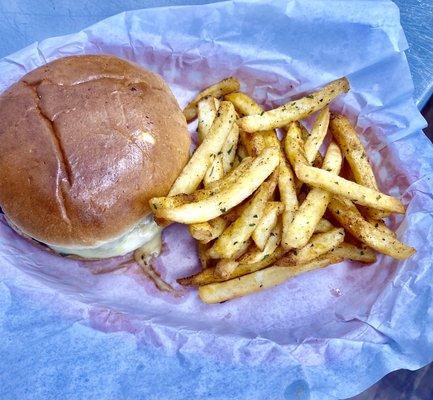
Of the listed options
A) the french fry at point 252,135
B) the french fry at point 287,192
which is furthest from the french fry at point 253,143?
the french fry at point 287,192

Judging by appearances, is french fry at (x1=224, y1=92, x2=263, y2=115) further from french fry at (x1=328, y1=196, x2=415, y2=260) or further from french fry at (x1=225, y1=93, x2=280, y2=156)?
french fry at (x1=328, y1=196, x2=415, y2=260)

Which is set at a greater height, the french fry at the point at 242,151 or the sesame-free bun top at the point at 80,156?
the sesame-free bun top at the point at 80,156

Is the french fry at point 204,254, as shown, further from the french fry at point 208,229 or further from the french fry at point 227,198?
the french fry at point 227,198

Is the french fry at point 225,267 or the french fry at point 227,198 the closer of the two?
the french fry at point 227,198

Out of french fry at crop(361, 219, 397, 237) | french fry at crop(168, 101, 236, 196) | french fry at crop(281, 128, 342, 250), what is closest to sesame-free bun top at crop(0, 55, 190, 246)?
french fry at crop(168, 101, 236, 196)

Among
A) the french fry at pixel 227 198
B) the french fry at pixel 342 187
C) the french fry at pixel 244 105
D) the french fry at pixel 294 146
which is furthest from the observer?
the french fry at pixel 244 105

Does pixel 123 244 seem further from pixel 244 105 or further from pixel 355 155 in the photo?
pixel 355 155

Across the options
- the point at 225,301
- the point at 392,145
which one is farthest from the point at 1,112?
the point at 392,145
